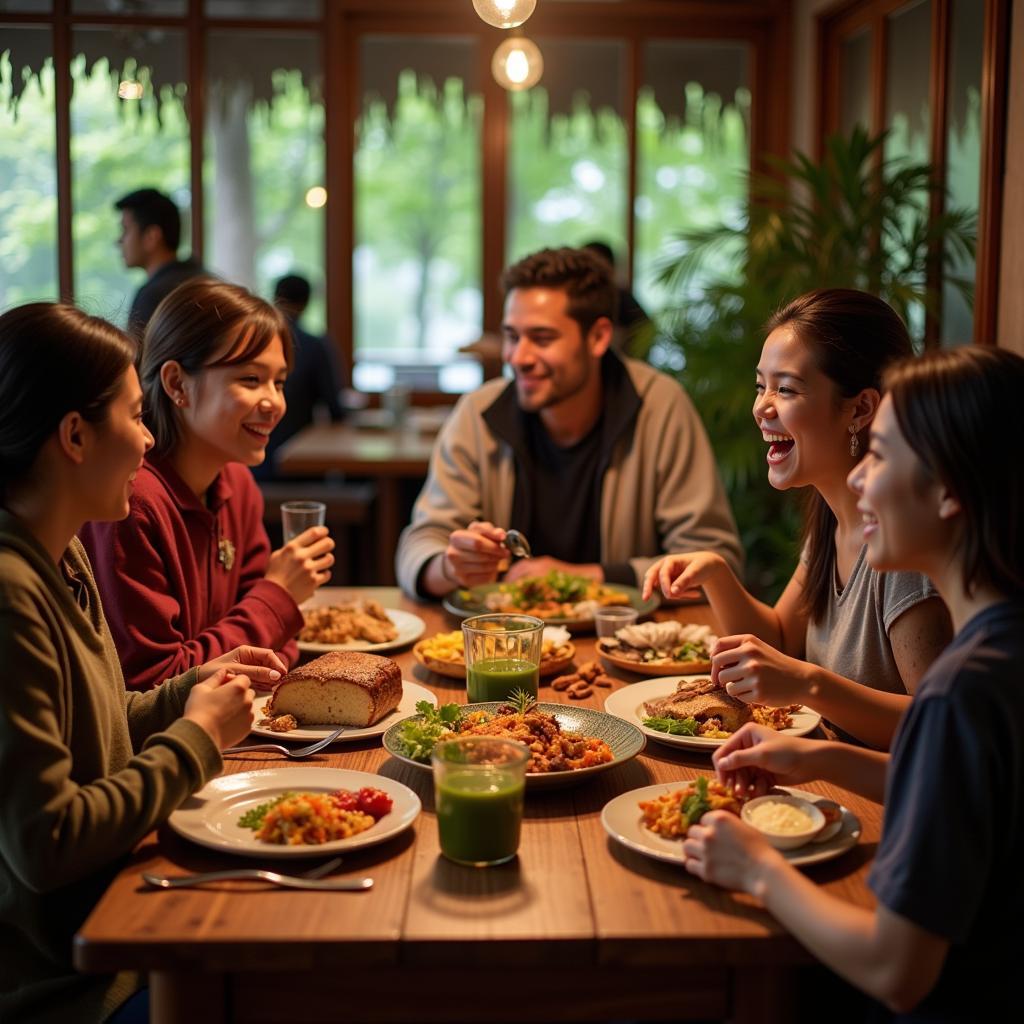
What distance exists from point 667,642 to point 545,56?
16.6 ft

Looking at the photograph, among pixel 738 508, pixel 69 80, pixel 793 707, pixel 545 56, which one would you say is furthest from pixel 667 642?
pixel 69 80

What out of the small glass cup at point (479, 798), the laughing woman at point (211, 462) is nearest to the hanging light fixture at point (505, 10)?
the laughing woman at point (211, 462)

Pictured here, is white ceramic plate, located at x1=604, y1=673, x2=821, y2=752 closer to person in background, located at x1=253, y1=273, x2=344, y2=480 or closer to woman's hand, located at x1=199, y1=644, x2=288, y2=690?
woman's hand, located at x1=199, y1=644, x2=288, y2=690

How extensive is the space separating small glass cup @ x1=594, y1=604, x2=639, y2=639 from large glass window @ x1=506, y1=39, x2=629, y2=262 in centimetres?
448

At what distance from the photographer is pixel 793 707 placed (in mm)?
1834

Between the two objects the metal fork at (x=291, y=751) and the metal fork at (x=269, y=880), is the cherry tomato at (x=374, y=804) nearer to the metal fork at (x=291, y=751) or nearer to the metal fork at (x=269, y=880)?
the metal fork at (x=269, y=880)

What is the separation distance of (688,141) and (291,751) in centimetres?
550

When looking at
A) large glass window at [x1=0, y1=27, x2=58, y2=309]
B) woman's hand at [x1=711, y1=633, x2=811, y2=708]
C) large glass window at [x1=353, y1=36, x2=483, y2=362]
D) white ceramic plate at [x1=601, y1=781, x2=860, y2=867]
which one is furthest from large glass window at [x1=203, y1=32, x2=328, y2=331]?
white ceramic plate at [x1=601, y1=781, x2=860, y2=867]

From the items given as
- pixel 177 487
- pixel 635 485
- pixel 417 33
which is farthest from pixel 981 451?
pixel 417 33

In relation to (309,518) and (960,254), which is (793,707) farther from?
(960,254)

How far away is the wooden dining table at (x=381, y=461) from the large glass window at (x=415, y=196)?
145 centimetres

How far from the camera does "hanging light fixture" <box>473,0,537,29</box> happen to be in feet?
7.20

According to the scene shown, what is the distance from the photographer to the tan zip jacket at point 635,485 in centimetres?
298

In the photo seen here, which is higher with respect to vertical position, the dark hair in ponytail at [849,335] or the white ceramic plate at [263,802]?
the dark hair in ponytail at [849,335]
